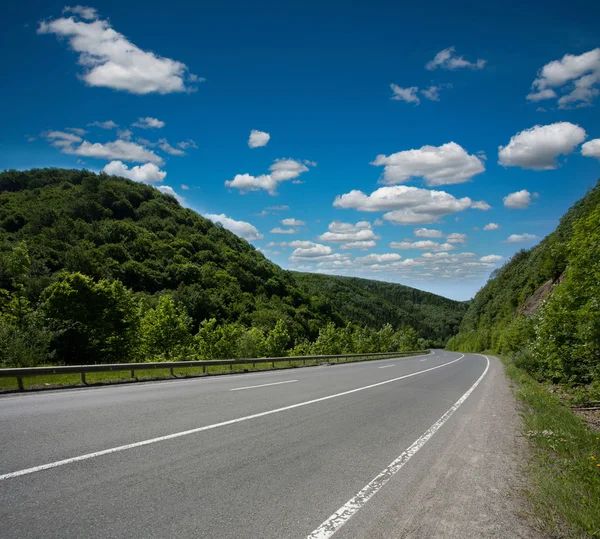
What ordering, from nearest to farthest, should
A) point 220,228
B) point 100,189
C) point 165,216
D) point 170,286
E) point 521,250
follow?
point 170,286 < point 100,189 < point 165,216 < point 220,228 < point 521,250

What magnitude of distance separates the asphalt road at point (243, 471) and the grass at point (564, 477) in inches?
13.7

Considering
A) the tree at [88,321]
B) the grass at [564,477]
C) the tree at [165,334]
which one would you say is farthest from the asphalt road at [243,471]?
the tree at [165,334]

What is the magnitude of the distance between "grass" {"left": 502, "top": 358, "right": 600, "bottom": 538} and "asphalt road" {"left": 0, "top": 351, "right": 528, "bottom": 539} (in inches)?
13.7

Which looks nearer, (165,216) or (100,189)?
(100,189)

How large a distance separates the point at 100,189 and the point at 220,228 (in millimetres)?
30567

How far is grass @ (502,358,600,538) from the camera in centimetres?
376

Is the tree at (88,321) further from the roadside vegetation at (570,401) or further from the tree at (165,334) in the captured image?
the roadside vegetation at (570,401)

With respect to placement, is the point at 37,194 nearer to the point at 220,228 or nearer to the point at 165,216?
the point at 165,216

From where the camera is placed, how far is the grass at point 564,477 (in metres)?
3.76

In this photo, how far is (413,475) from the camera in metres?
5.15

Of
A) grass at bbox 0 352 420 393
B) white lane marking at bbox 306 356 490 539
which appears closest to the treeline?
grass at bbox 0 352 420 393

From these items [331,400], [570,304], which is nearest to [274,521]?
[331,400]

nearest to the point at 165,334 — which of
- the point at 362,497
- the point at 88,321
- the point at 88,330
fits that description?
the point at 88,321

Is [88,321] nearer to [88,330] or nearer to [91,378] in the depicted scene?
[88,330]
